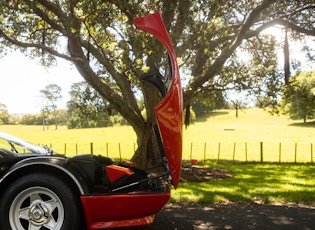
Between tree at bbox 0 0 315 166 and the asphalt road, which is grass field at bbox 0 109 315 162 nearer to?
tree at bbox 0 0 315 166

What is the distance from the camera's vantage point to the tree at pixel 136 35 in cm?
897

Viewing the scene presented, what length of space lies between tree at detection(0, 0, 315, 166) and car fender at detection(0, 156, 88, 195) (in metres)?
3.84

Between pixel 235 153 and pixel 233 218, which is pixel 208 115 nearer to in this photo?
pixel 235 153

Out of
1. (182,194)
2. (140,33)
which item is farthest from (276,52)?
(182,194)

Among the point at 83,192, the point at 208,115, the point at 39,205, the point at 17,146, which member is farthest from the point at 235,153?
the point at 208,115

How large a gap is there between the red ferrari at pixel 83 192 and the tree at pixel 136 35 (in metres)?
3.60

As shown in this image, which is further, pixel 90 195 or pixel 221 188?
pixel 221 188

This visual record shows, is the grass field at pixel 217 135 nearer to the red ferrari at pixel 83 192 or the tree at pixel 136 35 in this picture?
the tree at pixel 136 35

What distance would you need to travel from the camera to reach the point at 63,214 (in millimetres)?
3742

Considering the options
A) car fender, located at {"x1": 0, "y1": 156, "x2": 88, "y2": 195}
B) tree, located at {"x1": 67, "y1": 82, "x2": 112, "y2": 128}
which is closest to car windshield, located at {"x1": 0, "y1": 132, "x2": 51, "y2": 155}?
car fender, located at {"x1": 0, "y1": 156, "x2": 88, "y2": 195}

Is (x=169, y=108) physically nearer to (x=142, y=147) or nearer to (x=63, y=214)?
(x=63, y=214)

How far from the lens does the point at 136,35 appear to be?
9594mm

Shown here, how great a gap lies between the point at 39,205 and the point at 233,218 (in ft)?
10.2

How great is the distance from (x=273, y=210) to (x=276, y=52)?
13.0m
